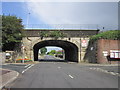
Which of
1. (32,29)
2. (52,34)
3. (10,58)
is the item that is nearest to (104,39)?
(52,34)

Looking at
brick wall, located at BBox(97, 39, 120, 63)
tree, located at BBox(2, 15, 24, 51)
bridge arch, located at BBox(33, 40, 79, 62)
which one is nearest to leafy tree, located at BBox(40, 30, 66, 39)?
bridge arch, located at BBox(33, 40, 79, 62)

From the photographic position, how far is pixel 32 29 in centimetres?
4141

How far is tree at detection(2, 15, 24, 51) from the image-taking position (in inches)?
1441

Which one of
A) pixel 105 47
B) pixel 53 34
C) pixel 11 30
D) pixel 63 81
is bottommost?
pixel 63 81

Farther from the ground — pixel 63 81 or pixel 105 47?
pixel 105 47

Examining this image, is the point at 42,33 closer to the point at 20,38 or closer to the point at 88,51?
the point at 20,38

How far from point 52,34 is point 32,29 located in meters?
4.57

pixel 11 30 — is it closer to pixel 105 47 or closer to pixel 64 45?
pixel 105 47

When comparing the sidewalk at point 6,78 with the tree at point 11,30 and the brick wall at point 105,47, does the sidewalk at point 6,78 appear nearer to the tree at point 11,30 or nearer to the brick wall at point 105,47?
the tree at point 11,30

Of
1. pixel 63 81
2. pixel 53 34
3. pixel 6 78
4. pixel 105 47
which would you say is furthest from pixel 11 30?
pixel 63 81

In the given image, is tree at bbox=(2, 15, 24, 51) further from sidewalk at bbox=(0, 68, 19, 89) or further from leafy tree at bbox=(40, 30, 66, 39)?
sidewalk at bbox=(0, 68, 19, 89)

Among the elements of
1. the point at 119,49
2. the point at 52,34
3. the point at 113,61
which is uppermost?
the point at 52,34

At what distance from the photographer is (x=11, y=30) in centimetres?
3731

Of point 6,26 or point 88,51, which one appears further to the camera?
point 88,51
